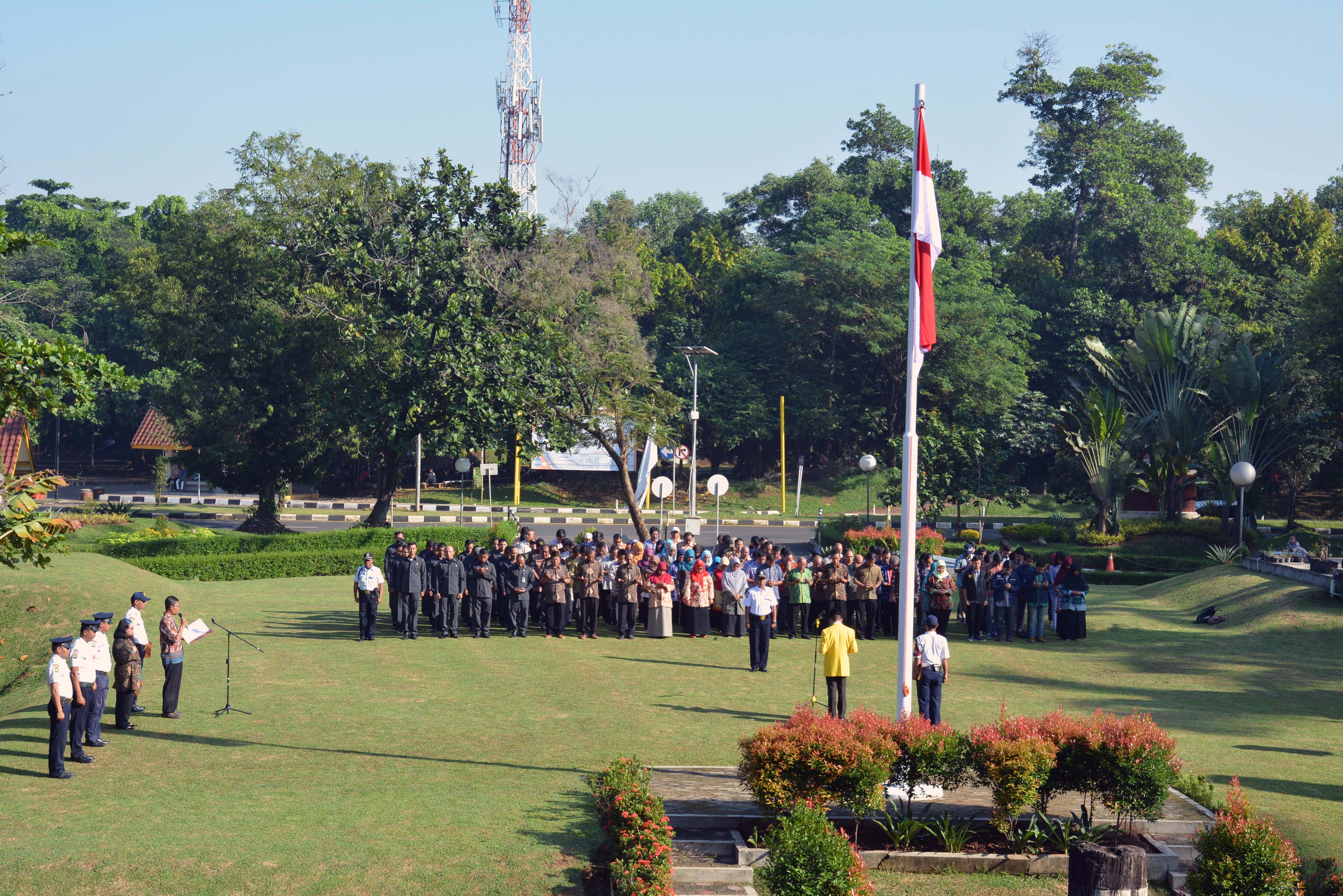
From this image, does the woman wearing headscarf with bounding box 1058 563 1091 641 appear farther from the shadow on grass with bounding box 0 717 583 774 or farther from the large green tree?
the large green tree

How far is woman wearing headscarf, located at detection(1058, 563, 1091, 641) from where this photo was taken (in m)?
21.5

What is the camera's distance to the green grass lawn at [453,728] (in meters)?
9.17

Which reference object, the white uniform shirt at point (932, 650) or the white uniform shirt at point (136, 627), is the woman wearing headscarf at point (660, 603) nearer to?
the white uniform shirt at point (932, 650)

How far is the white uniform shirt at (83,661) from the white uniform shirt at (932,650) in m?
9.52

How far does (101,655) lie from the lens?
39.9ft

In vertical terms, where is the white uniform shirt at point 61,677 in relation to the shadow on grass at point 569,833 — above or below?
above

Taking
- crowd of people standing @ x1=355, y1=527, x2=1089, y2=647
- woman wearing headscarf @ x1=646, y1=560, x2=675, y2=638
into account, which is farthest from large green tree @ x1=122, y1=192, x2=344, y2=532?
woman wearing headscarf @ x1=646, y1=560, x2=675, y2=638

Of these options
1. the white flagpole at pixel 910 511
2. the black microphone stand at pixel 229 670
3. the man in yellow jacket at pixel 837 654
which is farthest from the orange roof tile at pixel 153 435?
the white flagpole at pixel 910 511

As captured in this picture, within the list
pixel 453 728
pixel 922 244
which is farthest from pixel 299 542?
pixel 922 244

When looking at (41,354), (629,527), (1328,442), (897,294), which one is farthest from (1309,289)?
(41,354)

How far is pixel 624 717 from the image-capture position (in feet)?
47.0

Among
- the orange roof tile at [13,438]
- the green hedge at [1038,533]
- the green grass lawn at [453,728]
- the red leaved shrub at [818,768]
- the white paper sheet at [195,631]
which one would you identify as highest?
the orange roof tile at [13,438]

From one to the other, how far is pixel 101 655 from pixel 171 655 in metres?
1.53

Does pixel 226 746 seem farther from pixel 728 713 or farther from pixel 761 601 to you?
pixel 761 601
